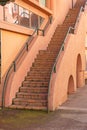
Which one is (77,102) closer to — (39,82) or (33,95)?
(39,82)

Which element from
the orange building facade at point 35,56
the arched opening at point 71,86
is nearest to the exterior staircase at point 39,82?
the orange building facade at point 35,56

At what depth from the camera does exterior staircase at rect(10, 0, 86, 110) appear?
41.5ft

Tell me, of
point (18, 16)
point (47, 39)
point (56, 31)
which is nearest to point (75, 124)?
point (18, 16)

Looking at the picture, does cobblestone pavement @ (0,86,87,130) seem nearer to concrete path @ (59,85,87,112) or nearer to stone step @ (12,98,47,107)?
concrete path @ (59,85,87,112)

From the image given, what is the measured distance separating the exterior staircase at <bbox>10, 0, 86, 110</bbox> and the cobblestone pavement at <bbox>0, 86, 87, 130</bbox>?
23.8 inches

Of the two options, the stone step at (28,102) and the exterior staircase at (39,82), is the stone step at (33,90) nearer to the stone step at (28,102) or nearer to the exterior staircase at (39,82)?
the exterior staircase at (39,82)

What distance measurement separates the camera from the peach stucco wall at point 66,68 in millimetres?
12526

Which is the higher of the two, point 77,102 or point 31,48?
point 31,48

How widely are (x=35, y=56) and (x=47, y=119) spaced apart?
5534 millimetres

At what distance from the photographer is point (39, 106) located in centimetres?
1239

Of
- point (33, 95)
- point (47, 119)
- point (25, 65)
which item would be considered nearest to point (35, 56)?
point (25, 65)

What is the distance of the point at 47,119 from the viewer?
36.0ft

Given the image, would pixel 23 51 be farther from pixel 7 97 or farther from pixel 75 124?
pixel 75 124

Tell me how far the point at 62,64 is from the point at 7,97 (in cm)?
282
